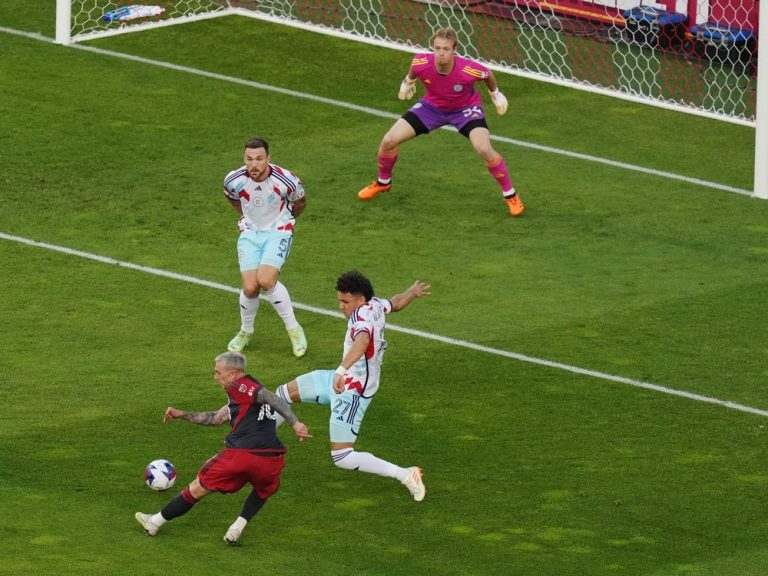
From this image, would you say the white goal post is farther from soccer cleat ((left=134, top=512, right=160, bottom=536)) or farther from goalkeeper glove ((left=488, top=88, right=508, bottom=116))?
soccer cleat ((left=134, top=512, right=160, bottom=536))

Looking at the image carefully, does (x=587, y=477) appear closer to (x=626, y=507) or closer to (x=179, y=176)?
(x=626, y=507)

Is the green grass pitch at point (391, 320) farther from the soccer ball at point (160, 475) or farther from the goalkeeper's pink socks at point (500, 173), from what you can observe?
the goalkeeper's pink socks at point (500, 173)

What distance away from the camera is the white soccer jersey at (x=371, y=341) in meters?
12.5

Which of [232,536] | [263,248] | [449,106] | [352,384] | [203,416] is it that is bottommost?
[232,536]

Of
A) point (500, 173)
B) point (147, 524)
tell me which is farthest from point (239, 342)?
point (500, 173)

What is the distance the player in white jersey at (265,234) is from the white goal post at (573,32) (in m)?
7.37

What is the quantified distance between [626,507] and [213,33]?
1356 cm

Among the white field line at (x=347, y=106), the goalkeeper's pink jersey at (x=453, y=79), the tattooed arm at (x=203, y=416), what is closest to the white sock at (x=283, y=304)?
the tattooed arm at (x=203, y=416)

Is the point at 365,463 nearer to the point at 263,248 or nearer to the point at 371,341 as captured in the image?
the point at 371,341

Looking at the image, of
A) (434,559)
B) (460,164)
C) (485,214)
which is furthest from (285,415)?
(460,164)

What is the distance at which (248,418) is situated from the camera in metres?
11.8

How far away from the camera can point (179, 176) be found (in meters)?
19.6

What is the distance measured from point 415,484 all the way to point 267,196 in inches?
133

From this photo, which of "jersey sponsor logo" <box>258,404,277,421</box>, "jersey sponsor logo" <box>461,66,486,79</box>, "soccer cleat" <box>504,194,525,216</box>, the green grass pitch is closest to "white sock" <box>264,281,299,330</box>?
the green grass pitch
